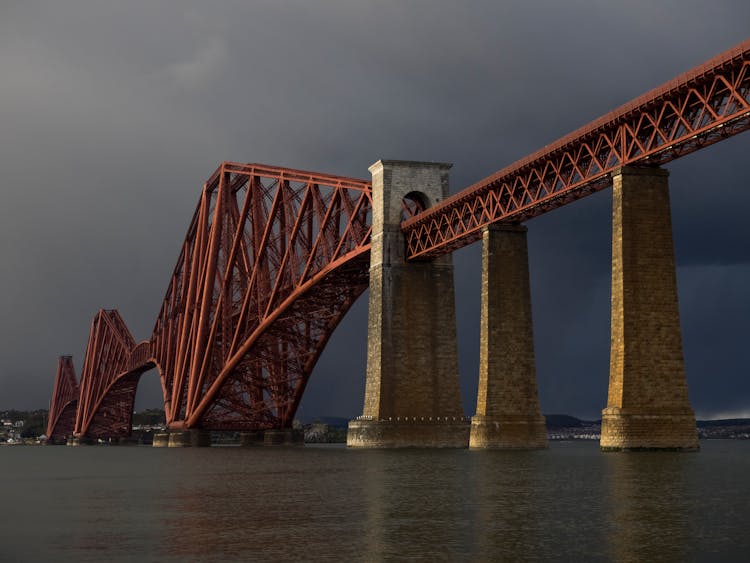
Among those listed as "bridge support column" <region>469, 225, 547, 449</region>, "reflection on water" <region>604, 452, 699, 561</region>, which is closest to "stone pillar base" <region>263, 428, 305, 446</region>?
"bridge support column" <region>469, 225, 547, 449</region>

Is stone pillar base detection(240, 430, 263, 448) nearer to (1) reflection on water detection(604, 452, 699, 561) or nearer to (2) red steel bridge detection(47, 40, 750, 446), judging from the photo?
(2) red steel bridge detection(47, 40, 750, 446)

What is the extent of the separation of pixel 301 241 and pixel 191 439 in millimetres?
27894

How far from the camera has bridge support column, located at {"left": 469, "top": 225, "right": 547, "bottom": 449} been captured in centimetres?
5722

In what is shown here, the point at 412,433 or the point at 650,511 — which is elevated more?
the point at 412,433

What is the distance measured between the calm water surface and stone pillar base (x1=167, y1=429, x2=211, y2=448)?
6511cm

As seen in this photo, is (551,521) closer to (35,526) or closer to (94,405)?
(35,526)

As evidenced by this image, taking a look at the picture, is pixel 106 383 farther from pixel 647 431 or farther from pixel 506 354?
pixel 647 431

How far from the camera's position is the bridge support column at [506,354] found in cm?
5722

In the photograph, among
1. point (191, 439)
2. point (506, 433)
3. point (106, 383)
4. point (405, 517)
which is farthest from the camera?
point (106, 383)

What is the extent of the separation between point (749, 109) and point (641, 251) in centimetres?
763

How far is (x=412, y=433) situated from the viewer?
68062 mm

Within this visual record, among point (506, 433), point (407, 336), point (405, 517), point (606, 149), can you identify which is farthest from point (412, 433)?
point (405, 517)

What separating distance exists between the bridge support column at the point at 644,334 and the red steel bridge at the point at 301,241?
2465mm

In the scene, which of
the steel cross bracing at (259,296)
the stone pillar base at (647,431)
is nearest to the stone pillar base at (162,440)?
the steel cross bracing at (259,296)
